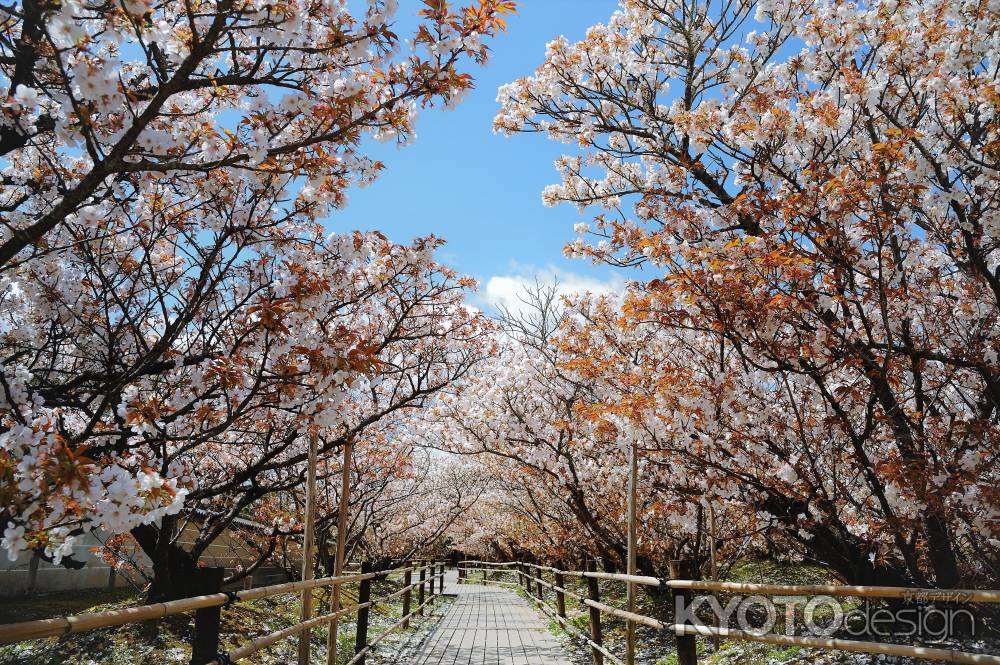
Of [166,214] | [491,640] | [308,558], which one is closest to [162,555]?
[308,558]

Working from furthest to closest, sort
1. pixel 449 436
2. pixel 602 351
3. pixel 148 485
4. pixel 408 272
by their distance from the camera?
1. pixel 449 436
2. pixel 602 351
3. pixel 408 272
4. pixel 148 485

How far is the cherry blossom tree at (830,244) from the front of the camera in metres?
4.43

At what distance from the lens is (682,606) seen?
3938 millimetres

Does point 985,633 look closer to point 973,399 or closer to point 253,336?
point 973,399

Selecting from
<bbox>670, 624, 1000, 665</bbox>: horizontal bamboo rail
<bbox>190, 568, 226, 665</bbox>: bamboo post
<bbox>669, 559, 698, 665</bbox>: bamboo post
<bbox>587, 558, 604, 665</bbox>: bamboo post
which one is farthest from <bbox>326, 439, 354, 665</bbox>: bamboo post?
<bbox>670, 624, 1000, 665</bbox>: horizontal bamboo rail

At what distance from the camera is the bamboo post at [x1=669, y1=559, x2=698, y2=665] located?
369 centimetres

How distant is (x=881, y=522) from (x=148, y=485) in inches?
213

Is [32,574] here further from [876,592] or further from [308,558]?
[876,592]

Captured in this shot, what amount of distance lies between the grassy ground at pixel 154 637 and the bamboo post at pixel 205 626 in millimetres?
4557

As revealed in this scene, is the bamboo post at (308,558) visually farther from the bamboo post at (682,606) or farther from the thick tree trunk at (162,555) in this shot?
the bamboo post at (682,606)

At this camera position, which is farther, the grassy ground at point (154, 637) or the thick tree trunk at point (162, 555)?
the grassy ground at point (154, 637)

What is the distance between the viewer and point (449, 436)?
35.2ft

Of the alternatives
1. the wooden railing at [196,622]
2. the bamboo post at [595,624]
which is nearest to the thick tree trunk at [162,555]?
the wooden railing at [196,622]

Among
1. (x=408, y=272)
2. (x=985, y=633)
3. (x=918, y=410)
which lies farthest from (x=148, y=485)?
(x=985, y=633)
